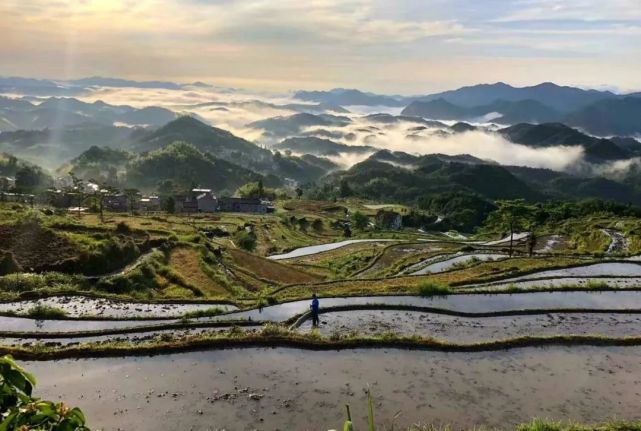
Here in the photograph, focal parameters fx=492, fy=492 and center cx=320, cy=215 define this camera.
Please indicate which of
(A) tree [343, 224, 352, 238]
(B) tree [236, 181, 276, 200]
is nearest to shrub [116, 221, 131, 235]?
(A) tree [343, 224, 352, 238]

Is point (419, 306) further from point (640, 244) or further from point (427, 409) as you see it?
point (640, 244)

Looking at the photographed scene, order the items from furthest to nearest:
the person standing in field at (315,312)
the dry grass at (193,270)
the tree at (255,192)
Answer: the tree at (255,192) < the dry grass at (193,270) < the person standing in field at (315,312)

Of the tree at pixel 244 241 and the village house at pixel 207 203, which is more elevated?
the tree at pixel 244 241

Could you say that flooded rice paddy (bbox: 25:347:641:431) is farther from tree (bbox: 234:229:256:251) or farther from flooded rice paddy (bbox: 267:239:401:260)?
tree (bbox: 234:229:256:251)

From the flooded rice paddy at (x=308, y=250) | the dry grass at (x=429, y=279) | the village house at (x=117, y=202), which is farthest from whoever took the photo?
the village house at (x=117, y=202)

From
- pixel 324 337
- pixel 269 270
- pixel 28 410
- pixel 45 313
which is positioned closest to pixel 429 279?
pixel 269 270

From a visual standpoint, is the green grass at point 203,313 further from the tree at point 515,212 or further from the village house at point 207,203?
the village house at point 207,203

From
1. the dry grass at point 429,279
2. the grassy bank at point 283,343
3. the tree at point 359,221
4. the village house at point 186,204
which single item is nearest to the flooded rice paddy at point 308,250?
the dry grass at point 429,279
